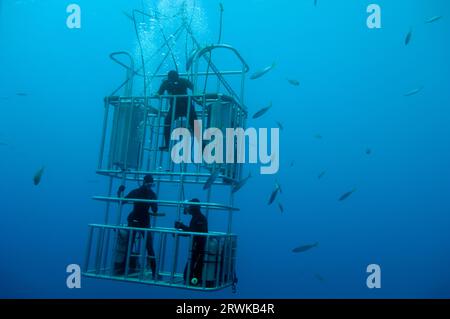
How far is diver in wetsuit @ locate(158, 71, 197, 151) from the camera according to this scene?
3.20 metres

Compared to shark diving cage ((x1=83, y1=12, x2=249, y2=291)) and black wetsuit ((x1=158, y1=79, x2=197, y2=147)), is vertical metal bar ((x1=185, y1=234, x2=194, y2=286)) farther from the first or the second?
black wetsuit ((x1=158, y1=79, x2=197, y2=147))

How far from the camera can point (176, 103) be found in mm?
3309

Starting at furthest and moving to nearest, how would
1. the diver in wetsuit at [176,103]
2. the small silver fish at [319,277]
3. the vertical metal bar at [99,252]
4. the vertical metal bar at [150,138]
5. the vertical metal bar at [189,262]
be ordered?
the small silver fish at [319,277] < the vertical metal bar at [150,138] < the diver in wetsuit at [176,103] < the vertical metal bar at [99,252] < the vertical metal bar at [189,262]

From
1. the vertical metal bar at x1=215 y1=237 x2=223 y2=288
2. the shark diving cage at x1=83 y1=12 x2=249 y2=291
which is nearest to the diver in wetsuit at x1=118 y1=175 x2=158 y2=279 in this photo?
the shark diving cage at x1=83 y1=12 x2=249 y2=291

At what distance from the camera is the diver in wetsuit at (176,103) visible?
3.20 meters

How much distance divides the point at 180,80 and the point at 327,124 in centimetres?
670

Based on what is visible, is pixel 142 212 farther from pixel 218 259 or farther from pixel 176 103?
pixel 176 103

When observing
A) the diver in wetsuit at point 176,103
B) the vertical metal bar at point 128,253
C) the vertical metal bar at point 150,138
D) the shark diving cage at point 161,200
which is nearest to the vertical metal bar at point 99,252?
the shark diving cage at point 161,200

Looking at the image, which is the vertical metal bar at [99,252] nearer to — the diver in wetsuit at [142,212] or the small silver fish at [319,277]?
the diver in wetsuit at [142,212]

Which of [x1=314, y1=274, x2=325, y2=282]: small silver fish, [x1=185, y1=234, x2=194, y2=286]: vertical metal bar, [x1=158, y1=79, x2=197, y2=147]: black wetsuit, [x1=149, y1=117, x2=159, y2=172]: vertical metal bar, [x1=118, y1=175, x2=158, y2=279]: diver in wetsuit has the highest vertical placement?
[x1=158, y1=79, x2=197, y2=147]: black wetsuit

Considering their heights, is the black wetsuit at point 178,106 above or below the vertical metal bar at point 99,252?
above

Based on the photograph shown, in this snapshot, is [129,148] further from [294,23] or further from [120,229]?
[294,23]
